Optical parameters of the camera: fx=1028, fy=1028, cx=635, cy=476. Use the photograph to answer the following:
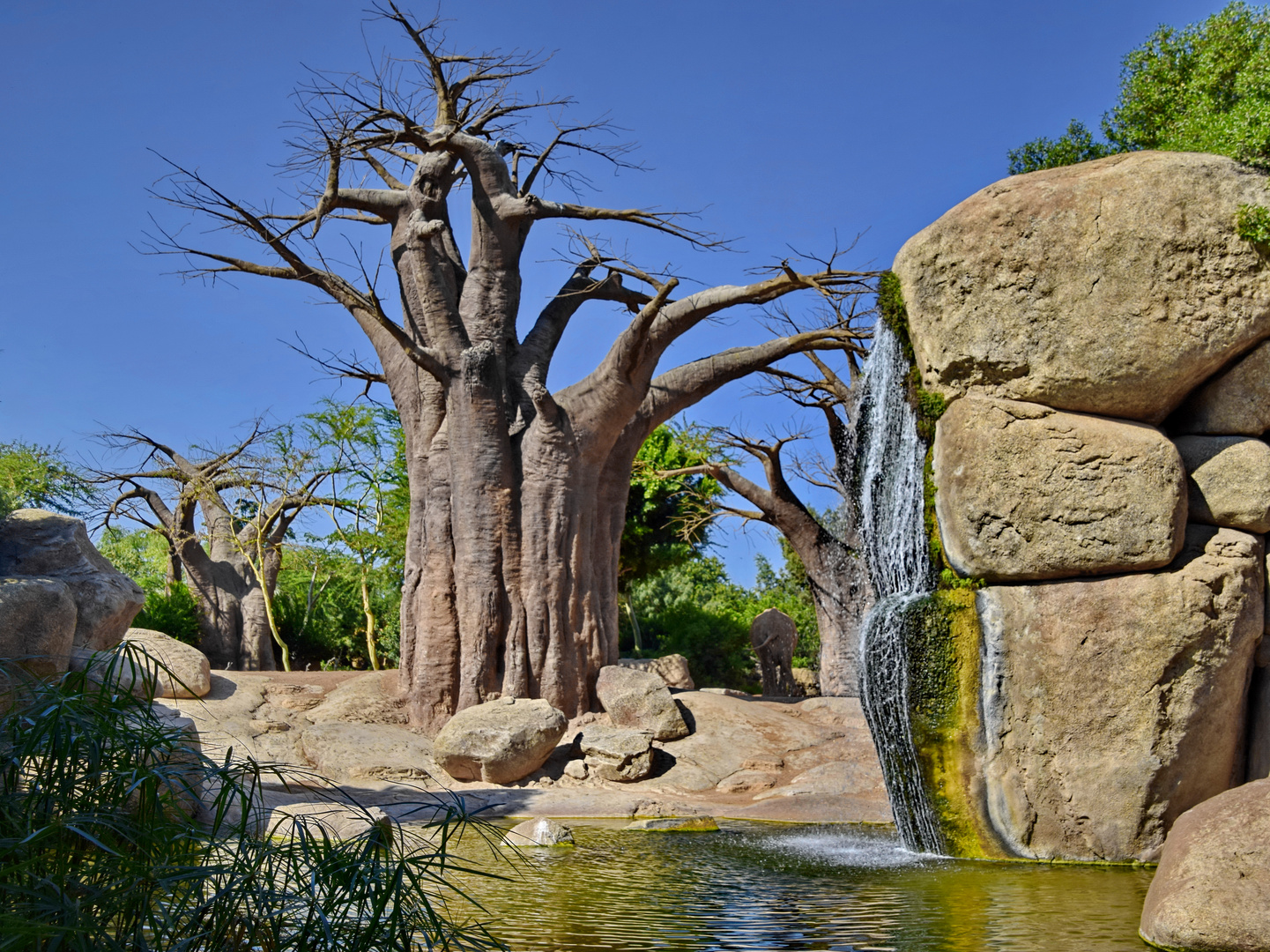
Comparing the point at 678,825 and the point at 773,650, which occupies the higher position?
the point at 773,650

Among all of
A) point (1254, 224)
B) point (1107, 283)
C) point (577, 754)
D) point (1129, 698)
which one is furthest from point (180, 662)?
point (1254, 224)

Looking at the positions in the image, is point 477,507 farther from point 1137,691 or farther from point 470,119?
point 1137,691

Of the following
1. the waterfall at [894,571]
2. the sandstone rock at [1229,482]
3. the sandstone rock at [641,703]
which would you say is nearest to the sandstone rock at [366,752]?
the sandstone rock at [641,703]

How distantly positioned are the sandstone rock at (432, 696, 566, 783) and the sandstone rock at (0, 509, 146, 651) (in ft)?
15.4

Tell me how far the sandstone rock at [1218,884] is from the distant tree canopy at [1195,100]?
13.5 feet

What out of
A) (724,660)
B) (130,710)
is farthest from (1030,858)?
(724,660)

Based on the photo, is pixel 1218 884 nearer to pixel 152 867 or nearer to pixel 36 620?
pixel 152 867

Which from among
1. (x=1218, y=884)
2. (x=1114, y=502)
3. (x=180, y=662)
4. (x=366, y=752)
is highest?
(x=1114, y=502)

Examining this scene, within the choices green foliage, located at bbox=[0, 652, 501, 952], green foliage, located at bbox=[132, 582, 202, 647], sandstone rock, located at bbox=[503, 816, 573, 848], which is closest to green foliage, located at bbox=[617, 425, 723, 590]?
green foliage, located at bbox=[132, 582, 202, 647]

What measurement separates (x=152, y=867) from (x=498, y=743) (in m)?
8.48

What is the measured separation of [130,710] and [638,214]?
1123 cm

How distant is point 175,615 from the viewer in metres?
18.1

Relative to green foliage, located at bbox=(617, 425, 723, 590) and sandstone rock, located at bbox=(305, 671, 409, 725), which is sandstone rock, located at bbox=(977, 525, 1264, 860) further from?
green foliage, located at bbox=(617, 425, 723, 590)

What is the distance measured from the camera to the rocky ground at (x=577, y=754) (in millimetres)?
9609
